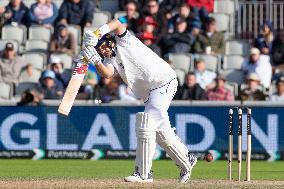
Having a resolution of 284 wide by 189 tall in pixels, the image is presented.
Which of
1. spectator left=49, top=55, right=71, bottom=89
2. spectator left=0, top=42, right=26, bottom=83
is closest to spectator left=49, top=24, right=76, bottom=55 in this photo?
spectator left=49, top=55, right=71, bottom=89

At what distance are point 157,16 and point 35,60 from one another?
2.90 metres

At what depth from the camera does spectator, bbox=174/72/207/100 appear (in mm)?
20422

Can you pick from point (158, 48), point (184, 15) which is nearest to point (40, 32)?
point (158, 48)

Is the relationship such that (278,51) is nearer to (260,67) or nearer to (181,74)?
(260,67)

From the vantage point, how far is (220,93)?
20469mm

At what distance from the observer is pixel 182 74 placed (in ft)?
70.9

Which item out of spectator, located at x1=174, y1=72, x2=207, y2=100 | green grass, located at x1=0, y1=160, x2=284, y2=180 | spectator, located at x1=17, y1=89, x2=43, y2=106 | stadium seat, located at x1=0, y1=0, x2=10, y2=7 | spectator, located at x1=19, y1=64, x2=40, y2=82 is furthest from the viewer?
stadium seat, located at x1=0, y1=0, x2=10, y2=7

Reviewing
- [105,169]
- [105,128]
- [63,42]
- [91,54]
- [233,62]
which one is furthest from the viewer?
[63,42]

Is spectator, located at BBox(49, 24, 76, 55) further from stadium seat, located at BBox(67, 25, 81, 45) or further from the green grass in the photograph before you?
the green grass

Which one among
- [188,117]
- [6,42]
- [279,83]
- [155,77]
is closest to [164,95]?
[155,77]

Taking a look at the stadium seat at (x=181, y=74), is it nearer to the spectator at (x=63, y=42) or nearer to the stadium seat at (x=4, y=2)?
the spectator at (x=63, y=42)

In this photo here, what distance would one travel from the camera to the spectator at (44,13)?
23125 millimetres

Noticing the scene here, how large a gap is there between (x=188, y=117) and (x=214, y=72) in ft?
9.42

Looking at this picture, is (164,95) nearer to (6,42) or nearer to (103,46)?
(103,46)
